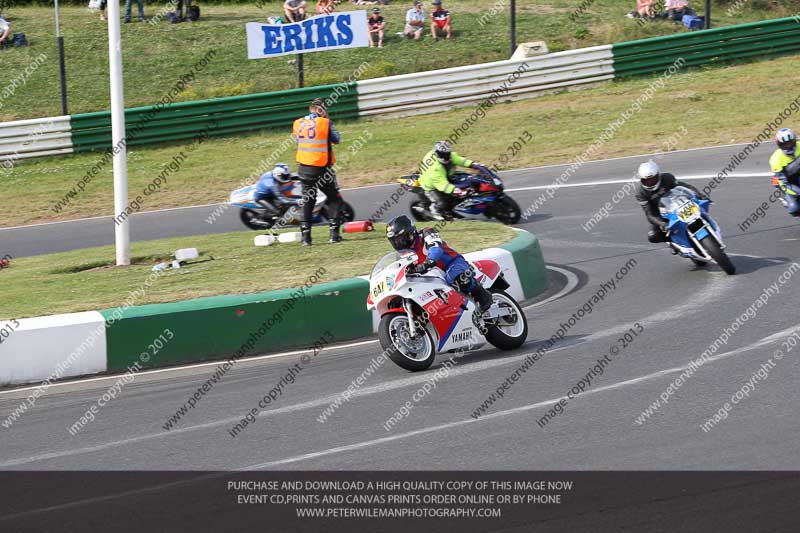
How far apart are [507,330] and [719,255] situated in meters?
3.70

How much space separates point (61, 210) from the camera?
876 inches

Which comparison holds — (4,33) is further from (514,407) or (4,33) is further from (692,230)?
(514,407)

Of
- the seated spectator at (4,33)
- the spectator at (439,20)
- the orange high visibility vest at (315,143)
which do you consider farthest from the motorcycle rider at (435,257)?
the seated spectator at (4,33)

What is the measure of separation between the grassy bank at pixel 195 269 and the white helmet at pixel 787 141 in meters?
3.88

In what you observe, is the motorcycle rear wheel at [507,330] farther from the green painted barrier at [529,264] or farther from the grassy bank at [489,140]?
the grassy bank at [489,140]

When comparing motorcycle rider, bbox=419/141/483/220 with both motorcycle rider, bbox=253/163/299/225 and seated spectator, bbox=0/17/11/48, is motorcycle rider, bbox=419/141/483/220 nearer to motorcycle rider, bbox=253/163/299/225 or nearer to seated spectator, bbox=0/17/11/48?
motorcycle rider, bbox=253/163/299/225

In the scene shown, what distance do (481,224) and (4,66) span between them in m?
18.3

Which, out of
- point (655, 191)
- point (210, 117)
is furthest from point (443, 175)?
point (210, 117)

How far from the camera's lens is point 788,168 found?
14883 mm
